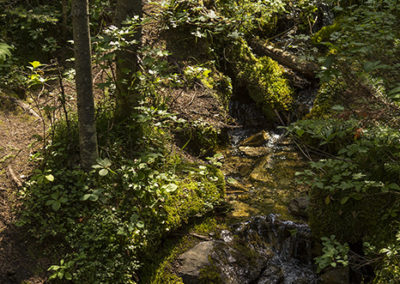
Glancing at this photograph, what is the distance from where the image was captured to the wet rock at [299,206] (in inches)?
189

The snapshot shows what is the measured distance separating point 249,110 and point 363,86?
10.4ft

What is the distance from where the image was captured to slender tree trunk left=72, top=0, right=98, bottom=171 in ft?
11.3

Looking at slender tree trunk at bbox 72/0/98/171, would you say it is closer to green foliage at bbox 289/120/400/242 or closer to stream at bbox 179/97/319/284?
stream at bbox 179/97/319/284

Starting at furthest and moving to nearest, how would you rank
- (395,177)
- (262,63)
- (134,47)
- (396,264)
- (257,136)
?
1. (262,63)
2. (257,136)
3. (134,47)
4. (395,177)
5. (396,264)

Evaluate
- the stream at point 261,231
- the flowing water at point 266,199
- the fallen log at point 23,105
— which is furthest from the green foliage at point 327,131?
the fallen log at point 23,105

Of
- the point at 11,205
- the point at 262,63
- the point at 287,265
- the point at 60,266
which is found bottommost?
the point at 287,265

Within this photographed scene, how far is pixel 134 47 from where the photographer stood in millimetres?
4352

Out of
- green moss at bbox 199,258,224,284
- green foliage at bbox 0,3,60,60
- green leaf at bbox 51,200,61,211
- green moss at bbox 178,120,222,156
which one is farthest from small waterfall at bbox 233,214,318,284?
green foliage at bbox 0,3,60,60

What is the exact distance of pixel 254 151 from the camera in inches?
261

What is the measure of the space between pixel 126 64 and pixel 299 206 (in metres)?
3.28

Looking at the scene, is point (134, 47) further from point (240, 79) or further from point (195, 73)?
point (240, 79)

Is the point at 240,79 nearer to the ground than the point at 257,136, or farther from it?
farther from it

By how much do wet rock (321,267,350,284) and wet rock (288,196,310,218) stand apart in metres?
0.96

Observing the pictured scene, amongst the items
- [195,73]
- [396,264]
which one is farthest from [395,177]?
[195,73]
